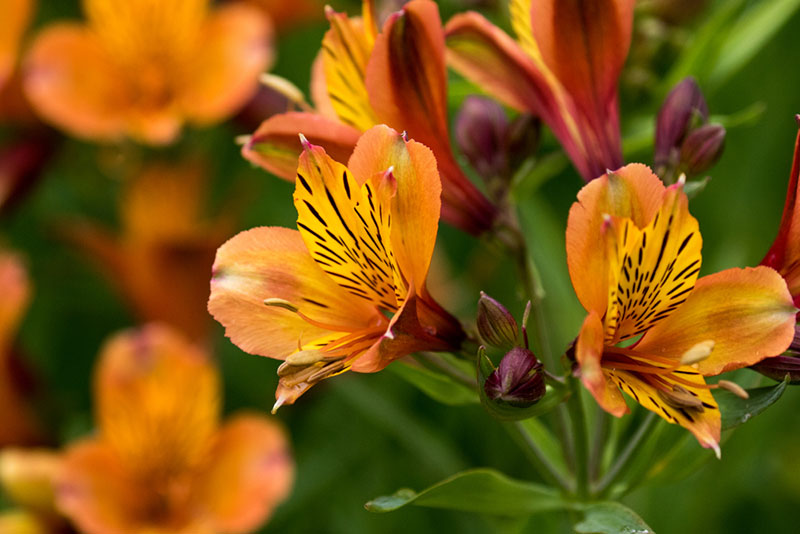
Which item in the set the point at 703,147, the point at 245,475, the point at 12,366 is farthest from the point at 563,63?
the point at 12,366

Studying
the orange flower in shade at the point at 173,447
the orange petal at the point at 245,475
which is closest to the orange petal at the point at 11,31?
the orange flower in shade at the point at 173,447

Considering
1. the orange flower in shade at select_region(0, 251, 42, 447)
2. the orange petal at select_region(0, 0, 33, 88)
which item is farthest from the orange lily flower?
the orange petal at select_region(0, 0, 33, 88)

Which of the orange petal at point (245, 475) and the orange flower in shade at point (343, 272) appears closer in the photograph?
the orange flower in shade at point (343, 272)

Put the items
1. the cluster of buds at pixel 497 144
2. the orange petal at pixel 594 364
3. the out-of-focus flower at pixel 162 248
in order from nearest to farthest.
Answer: the orange petal at pixel 594 364, the cluster of buds at pixel 497 144, the out-of-focus flower at pixel 162 248

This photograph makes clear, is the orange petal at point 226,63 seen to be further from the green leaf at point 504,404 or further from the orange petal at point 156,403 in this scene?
the green leaf at point 504,404

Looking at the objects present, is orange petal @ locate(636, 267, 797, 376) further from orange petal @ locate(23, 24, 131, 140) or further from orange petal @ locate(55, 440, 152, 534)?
orange petal @ locate(23, 24, 131, 140)
